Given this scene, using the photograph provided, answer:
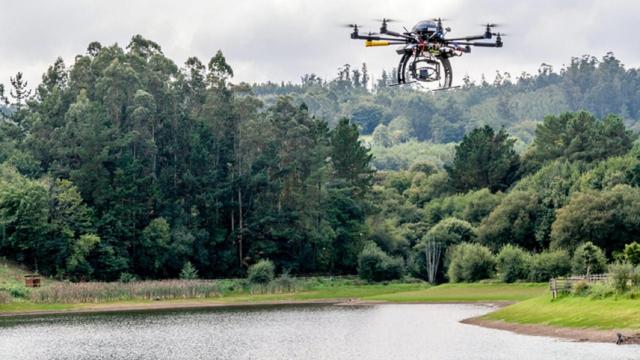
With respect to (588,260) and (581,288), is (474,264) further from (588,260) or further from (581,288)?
(581,288)

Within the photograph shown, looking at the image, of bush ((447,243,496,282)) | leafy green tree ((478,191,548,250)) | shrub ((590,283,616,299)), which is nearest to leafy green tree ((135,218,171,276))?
bush ((447,243,496,282))

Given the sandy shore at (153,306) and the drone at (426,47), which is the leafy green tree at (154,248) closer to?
the sandy shore at (153,306)

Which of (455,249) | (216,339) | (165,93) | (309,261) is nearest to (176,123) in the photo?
(165,93)

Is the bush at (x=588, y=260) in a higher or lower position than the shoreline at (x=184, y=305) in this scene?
higher

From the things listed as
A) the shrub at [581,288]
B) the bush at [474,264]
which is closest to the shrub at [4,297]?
the bush at [474,264]

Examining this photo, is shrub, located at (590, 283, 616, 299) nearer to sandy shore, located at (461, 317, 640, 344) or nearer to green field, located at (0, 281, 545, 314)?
sandy shore, located at (461, 317, 640, 344)

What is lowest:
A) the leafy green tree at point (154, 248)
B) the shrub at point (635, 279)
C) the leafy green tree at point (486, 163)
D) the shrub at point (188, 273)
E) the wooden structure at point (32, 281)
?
the shrub at point (635, 279)

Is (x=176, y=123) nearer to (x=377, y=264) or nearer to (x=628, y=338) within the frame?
(x=377, y=264)
